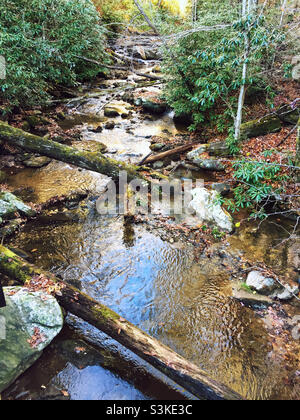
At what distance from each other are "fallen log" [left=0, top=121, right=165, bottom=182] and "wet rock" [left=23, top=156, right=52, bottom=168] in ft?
4.70

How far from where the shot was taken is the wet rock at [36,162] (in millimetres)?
9602

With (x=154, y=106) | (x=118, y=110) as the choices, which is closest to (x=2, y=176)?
(x=118, y=110)

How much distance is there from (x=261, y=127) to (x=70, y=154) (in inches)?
290

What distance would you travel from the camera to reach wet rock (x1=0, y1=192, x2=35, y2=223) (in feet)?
22.2

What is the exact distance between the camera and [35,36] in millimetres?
9734

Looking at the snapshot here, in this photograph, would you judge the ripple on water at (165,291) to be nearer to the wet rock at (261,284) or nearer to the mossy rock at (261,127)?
the wet rock at (261,284)

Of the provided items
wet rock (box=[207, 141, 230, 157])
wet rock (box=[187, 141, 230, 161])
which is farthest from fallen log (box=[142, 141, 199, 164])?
wet rock (box=[207, 141, 230, 157])

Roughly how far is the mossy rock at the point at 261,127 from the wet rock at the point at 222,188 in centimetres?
266

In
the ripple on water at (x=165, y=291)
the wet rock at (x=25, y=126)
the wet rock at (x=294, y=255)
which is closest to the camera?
the ripple on water at (x=165, y=291)

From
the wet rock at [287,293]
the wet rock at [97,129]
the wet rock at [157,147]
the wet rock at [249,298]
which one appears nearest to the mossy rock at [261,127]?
the wet rock at [157,147]

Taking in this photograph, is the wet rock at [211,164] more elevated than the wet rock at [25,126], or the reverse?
the wet rock at [25,126]

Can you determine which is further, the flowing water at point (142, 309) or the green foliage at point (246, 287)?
the green foliage at point (246, 287)

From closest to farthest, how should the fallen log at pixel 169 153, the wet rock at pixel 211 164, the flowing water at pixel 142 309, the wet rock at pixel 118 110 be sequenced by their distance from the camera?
the flowing water at pixel 142 309 → the wet rock at pixel 211 164 → the fallen log at pixel 169 153 → the wet rock at pixel 118 110

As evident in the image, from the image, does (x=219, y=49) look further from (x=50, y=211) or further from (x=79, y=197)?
(x=50, y=211)
